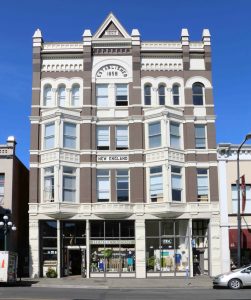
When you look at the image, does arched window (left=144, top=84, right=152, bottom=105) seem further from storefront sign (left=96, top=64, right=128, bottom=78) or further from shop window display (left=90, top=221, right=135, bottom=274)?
shop window display (left=90, top=221, right=135, bottom=274)

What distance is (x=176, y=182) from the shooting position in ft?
127

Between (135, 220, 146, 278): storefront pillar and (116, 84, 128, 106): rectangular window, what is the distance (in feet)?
29.8

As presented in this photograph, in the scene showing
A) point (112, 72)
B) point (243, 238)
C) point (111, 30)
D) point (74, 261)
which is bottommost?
point (74, 261)

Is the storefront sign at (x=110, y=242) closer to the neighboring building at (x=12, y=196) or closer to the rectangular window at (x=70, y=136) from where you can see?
the neighboring building at (x=12, y=196)

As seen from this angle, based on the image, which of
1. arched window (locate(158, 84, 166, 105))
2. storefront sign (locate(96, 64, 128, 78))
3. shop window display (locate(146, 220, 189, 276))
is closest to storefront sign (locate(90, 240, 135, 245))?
shop window display (locate(146, 220, 189, 276))

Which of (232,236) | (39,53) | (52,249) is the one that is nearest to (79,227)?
(52,249)

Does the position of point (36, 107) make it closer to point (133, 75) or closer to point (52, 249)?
point (133, 75)

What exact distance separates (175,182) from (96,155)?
614 centimetres

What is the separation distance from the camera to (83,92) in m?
40.4

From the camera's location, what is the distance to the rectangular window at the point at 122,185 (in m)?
38.9

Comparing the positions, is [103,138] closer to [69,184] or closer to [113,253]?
[69,184]

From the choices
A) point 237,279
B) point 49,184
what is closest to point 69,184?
point 49,184

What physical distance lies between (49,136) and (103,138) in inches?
158

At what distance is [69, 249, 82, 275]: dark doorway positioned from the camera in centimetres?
3866
